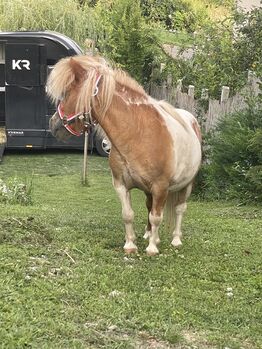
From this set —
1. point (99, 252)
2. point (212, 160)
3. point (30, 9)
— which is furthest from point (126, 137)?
point (30, 9)

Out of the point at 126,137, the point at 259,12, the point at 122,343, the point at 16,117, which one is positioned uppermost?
the point at 259,12

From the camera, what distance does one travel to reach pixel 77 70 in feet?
16.7

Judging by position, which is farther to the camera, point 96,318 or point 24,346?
point 96,318

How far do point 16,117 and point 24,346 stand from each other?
483 inches

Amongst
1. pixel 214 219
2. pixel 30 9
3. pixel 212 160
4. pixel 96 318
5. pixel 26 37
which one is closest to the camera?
pixel 96 318

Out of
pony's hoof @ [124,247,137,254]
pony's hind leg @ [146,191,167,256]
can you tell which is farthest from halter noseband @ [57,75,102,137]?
pony's hoof @ [124,247,137,254]

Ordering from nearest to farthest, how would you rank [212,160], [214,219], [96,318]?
[96,318], [214,219], [212,160]

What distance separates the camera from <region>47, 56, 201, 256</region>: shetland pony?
16.7 ft

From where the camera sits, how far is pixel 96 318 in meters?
3.74

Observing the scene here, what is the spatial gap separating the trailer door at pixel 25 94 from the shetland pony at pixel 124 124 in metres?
9.80

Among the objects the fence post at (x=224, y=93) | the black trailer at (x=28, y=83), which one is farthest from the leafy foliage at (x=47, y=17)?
the fence post at (x=224, y=93)

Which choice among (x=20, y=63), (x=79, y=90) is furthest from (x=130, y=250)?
(x=20, y=63)

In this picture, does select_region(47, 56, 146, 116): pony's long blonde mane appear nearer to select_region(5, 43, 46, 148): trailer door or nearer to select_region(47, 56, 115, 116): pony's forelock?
select_region(47, 56, 115, 116): pony's forelock

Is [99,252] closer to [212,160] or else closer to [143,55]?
[212,160]
